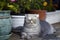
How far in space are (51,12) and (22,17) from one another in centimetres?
158

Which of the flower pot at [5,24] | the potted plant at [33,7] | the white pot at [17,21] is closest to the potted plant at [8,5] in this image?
the potted plant at [33,7]

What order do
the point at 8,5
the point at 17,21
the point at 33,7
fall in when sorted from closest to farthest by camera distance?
the point at 8,5 → the point at 17,21 → the point at 33,7

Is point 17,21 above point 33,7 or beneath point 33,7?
beneath

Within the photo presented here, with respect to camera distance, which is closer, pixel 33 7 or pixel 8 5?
pixel 8 5

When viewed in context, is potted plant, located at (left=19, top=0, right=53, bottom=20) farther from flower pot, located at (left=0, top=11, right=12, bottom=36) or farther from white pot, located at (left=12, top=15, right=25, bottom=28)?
flower pot, located at (left=0, top=11, right=12, bottom=36)

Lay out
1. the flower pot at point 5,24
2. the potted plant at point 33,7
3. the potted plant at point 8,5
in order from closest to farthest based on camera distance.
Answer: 1. the flower pot at point 5,24
2. the potted plant at point 8,5
3. the potted plant at point 33,7

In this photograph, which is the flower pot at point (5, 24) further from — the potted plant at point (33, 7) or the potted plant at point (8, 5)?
the potted plant at point (33, 7)

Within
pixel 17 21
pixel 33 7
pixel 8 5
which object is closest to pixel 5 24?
pixel 8 5

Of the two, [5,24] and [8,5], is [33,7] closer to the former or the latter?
[8,5]

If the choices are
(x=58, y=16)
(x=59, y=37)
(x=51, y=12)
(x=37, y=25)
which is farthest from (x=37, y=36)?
(x=58, y=16)

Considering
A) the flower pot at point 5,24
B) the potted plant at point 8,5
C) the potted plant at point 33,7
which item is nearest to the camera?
the flower pot at point 5,24

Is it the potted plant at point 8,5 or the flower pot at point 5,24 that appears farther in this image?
the potted plant at point 8,5

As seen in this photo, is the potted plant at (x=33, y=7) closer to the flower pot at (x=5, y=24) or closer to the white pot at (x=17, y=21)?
the white pot at (x=17, y=21)

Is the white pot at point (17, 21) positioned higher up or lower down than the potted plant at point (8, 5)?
Result: lower down
